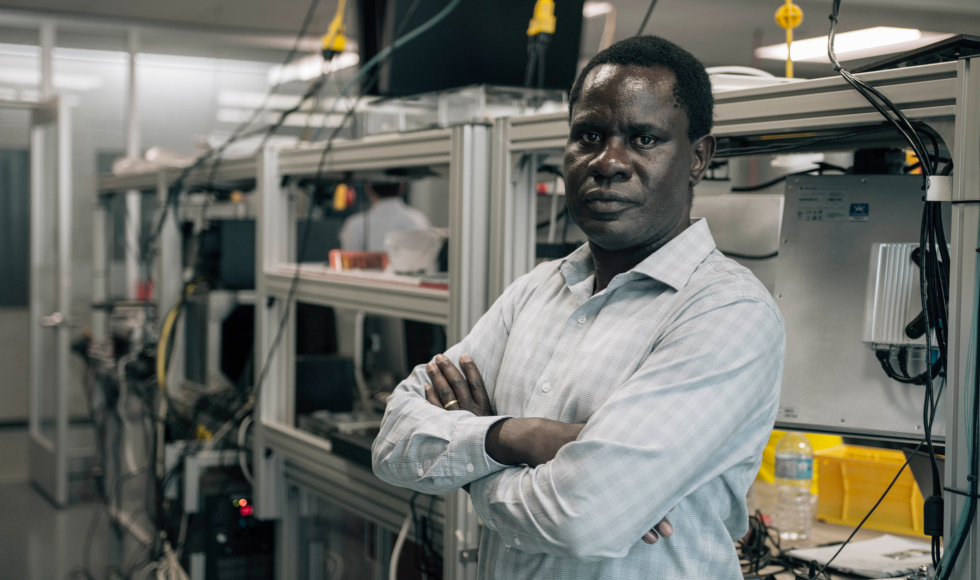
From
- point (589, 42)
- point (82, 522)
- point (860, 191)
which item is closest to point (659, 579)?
point (860, 191)

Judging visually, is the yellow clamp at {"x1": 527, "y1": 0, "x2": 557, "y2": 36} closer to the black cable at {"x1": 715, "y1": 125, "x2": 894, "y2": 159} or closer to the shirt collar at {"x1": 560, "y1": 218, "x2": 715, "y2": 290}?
the black cable at {"x1": 715, "y1": 125, "x2": 894, "y2": 159}

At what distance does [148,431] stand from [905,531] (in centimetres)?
284

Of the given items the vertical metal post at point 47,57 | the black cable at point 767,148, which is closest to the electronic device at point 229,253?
the black cable at point 767,148

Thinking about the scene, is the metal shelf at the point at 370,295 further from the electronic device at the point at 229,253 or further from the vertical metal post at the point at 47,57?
the vertical metal post at the point at 47,57

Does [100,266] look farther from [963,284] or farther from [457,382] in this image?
[963,284]

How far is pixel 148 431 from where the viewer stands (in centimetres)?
340

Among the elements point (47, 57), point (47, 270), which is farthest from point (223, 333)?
point (47, 57)

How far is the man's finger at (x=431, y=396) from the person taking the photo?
128 centimetres

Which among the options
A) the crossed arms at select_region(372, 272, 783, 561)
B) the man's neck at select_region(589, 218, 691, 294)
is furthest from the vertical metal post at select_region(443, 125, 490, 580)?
the crossed arms at select_region(372, 272, 783, 561)

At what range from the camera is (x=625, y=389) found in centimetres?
98

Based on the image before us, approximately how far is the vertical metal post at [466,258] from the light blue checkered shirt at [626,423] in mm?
366

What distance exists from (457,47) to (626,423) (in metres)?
1.57

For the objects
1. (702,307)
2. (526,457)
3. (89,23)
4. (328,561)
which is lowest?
(328,561)

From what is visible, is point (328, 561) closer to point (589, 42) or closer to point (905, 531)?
point (905, 531)
